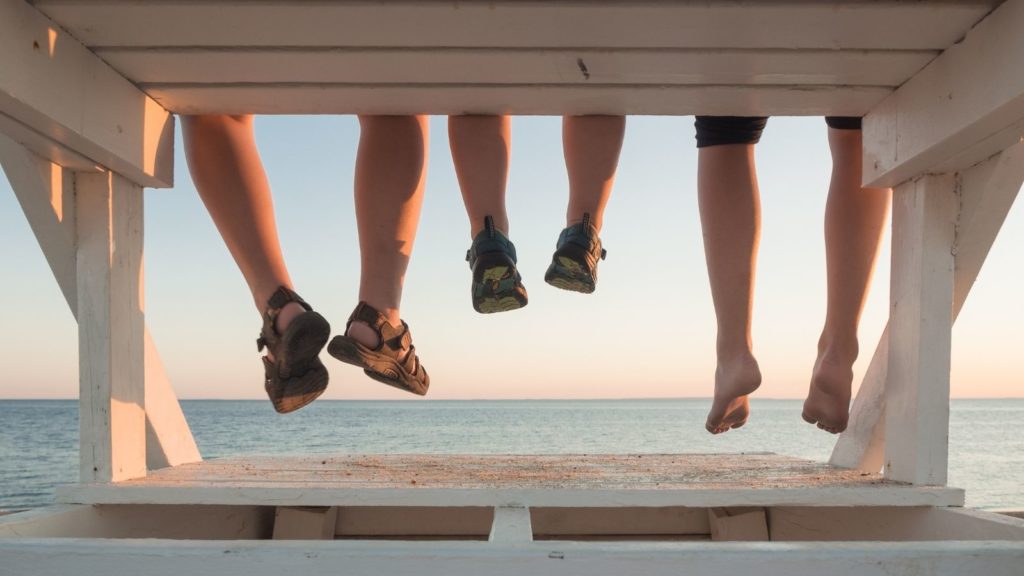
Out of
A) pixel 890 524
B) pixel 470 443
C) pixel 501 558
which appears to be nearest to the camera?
pixel 501 558

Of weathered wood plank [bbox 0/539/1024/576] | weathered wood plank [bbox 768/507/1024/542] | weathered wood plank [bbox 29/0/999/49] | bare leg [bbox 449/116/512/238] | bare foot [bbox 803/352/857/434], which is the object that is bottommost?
weathered wood plank [bbox 768/507/1024/542]

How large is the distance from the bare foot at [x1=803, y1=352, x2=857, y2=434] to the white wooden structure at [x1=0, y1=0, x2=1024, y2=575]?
0.27ft

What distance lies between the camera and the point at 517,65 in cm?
168

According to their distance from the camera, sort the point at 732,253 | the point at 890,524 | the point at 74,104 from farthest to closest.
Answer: the point at 732,253 < the point at 890,524 < the point at 74,104

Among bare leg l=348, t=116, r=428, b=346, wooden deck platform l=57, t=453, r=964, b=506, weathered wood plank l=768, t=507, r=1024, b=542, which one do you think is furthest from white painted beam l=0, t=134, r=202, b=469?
weathered wood plank l=768, t=507, r=1024, b=542

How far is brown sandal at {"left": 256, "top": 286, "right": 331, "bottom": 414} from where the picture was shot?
6.59 ft

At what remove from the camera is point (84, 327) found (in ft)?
6.05

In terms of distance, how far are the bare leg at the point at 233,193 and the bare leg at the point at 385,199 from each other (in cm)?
22

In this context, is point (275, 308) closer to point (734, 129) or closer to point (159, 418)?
point (159, 418)

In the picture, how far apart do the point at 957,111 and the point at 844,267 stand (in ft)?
2.53

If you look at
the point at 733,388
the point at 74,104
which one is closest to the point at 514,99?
the point at 74,104

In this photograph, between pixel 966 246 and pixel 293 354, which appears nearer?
pixel 966 246

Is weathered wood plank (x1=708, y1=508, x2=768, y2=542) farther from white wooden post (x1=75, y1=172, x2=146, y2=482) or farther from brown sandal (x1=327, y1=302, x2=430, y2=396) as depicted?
white wooden post (x1=75, y1=172, x2=146, y2=482)

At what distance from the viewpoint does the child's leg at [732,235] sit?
91.3 inches
